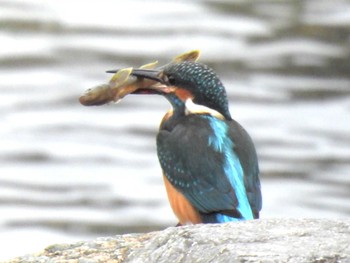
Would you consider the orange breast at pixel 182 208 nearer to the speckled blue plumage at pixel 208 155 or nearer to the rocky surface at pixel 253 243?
the speckled blue plumage at pixel 208 155

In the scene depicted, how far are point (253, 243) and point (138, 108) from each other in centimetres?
865

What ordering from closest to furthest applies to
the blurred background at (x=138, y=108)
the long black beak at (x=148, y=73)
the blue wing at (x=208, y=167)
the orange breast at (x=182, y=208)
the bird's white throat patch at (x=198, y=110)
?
the blue wing at (x=208, y=167) < the orange breast at (x=182, y=208) < the bird's white throat patch at (x=198, y=110) < the long black beak at (x=148, y=73) < the blurred background at (x=138, y=108)

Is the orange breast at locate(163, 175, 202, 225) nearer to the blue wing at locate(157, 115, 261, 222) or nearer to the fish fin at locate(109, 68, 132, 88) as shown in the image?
the blue wing at locate(157, 115, 261, 222)

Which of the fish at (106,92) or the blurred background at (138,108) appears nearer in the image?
the fish at (106,92)

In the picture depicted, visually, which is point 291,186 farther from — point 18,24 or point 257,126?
point 18,24

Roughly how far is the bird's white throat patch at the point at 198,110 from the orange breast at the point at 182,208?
29cm

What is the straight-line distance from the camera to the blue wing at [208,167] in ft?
18.7

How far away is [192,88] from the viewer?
20.1 ft

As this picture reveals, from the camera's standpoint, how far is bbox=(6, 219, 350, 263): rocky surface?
4285 millimetres

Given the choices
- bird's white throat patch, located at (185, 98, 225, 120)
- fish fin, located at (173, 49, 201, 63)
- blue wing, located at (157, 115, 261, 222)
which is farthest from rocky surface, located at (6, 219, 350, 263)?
fish fin, located at (173, 49, 201, 63)

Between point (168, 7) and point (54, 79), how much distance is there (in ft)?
8.25

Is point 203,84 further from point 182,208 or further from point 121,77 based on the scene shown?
point 182,208

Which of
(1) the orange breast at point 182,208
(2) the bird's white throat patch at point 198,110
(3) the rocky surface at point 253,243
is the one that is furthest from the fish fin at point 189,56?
(3) the rocky surface at point 253,243

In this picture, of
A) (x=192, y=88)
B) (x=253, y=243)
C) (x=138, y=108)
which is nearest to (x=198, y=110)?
(x=192, y=88)
